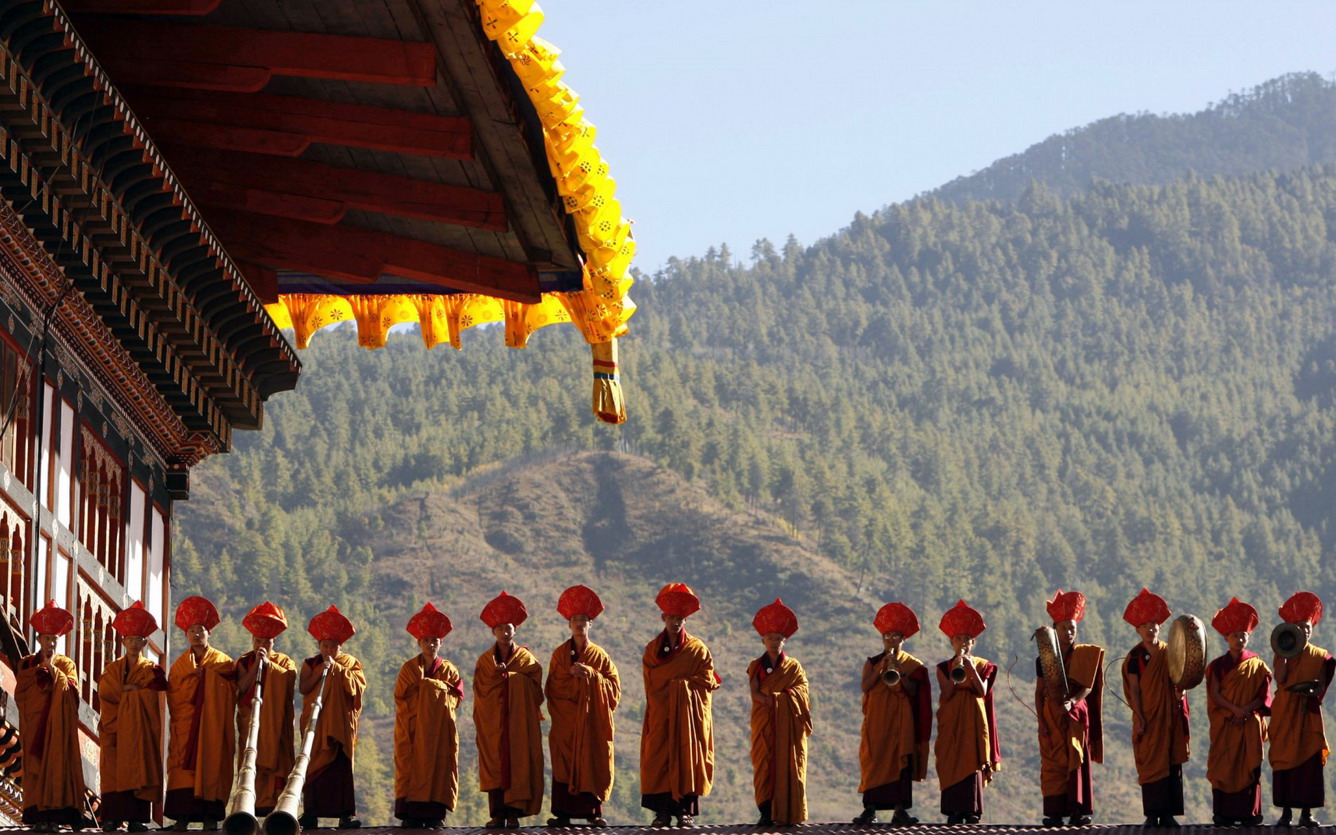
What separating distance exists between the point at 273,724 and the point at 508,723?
1.11 metres

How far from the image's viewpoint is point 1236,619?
41.3ft

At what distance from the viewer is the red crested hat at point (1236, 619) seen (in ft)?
40.9

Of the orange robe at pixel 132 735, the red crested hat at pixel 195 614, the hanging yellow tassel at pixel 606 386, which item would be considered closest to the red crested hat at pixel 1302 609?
the red crested hat at pixel 195 614

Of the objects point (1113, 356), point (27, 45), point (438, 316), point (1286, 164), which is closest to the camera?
point (27, 45)

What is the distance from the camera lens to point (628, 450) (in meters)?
112

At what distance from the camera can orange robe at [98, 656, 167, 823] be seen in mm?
12203

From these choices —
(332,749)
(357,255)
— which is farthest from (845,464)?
(332,749)

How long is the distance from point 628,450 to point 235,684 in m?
99.8

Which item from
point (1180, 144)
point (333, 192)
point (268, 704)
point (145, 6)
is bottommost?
point (268, 704)

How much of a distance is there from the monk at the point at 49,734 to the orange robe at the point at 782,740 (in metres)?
3.14

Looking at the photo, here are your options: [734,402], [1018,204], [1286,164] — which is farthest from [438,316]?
[1286,164]

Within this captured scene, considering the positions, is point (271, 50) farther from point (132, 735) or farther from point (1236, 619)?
point (1236, 619)

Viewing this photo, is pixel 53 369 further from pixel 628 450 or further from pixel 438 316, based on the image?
pixel 628 450

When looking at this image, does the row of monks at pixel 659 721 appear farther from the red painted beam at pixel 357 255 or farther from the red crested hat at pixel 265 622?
the red painted beam at pixel 357 255
